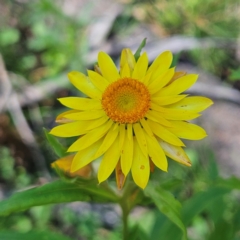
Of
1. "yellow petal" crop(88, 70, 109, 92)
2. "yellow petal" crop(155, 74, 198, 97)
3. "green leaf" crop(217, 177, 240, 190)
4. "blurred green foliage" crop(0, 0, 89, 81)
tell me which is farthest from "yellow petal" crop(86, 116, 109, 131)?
"blurred green foliage" crop(0, 0, 89, 81)

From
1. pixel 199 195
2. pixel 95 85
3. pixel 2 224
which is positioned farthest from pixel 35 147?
pixel 95 85

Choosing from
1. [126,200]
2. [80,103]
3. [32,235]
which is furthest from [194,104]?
[32,235]

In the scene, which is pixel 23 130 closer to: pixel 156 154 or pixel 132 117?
pixel 132 117

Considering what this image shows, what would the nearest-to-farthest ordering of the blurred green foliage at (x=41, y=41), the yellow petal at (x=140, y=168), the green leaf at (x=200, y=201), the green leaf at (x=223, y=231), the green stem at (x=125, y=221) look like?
the yellow petal at (x=140, y=168) → the green stem at (x=125, y=221) → the green leaf at (x=200, y=201) → the green leaf at (x=223, y=231) → the blurred green foliage at (x=41, y=41)

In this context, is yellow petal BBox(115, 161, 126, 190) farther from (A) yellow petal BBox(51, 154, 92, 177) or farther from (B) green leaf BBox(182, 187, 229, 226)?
(B) green leaf BBox(182, 187, 229, 226)

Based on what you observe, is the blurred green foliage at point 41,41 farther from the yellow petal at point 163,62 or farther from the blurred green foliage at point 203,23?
the yellow petal at point 163,62

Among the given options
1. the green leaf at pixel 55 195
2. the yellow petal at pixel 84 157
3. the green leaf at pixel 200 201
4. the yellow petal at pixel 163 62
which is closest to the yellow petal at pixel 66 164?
the green leaf at pixel 55 195
